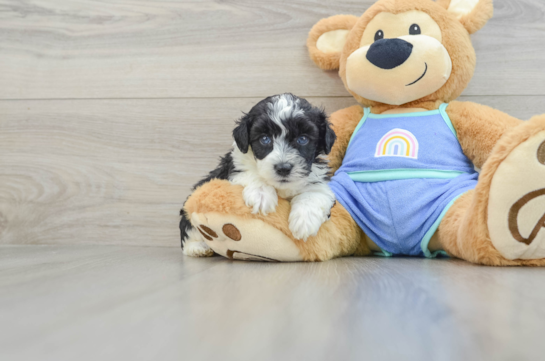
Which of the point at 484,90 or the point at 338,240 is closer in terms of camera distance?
the point at 338,240

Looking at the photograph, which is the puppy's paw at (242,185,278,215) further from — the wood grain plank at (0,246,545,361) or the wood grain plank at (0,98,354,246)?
the wood grain plank at (0,98,354,246)

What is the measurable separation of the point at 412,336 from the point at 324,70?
1444 millimetres

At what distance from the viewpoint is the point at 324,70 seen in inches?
71.6

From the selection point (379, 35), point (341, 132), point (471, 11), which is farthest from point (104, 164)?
point (471, 11)

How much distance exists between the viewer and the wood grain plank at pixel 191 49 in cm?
173

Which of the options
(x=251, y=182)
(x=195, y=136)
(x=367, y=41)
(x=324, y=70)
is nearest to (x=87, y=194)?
(x=195, y=136)

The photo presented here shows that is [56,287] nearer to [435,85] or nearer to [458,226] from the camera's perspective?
[458,226]

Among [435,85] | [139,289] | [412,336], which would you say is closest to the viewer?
[412,336]

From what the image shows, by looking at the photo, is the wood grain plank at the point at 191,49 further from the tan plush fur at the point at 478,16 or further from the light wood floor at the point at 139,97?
the tan plush fur at the point at 478,16

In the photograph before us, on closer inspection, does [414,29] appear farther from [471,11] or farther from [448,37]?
[471,11]

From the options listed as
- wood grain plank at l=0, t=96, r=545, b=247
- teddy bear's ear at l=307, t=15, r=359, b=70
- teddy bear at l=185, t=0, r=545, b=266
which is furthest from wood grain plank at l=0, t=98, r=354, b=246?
teddy bear at l=185, t=0, r=545, b=266

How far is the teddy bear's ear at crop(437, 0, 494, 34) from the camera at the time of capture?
4.97 ft

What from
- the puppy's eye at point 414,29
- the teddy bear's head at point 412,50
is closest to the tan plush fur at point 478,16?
the teddy bear's head at point 412,50

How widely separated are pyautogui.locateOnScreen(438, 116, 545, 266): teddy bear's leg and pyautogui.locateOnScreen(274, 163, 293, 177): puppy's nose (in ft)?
1.65
